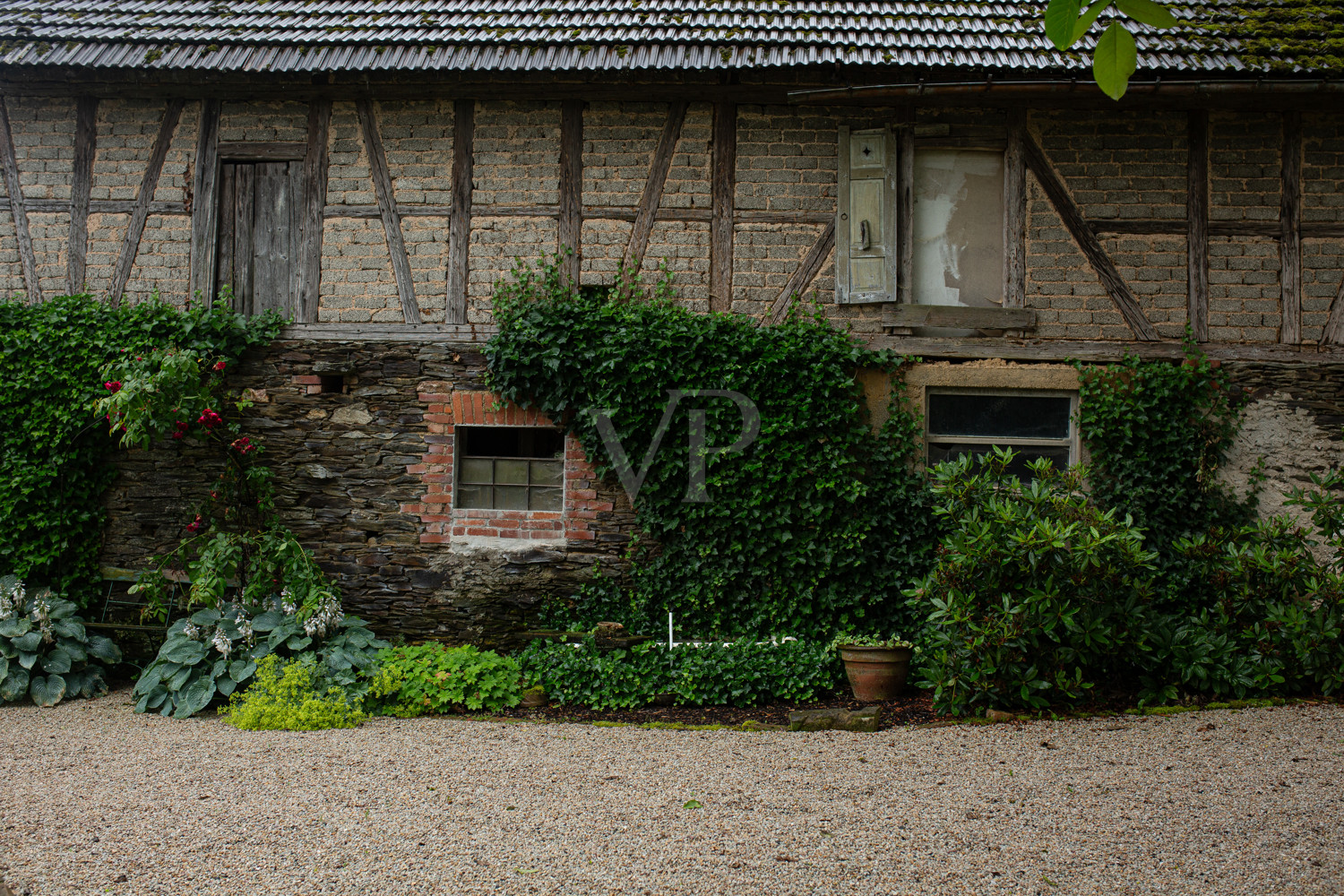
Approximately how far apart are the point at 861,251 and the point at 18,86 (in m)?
7.22

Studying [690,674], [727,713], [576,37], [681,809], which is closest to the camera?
[681,809]

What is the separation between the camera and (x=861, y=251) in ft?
21.6

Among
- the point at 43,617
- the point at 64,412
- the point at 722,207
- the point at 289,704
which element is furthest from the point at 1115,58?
the point at 64,412

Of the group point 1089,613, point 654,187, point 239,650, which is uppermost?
point 654,187

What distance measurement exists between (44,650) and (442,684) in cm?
303

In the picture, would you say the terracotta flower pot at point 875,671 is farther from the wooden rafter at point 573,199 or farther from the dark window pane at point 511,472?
the wooden rafter at point 573,199

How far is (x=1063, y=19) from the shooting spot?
1897mm

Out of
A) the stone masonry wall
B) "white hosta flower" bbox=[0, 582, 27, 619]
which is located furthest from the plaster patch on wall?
"white hosta flower" bbox=[0, 582, 27, 619]

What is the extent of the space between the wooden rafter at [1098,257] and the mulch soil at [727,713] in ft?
11.5

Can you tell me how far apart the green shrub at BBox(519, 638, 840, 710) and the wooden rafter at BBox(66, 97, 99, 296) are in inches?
201

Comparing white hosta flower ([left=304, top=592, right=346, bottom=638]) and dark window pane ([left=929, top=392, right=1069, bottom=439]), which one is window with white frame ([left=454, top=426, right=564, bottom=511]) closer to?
white hosta flower ([left=304, top=592, right=346, bottom=638])

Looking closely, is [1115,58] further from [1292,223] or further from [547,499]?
[1292,223]

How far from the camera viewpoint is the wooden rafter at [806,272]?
6.63m

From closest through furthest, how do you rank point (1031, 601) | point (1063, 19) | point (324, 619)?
point (1063, 19)
point (1031, 601)
point (324, 619)
